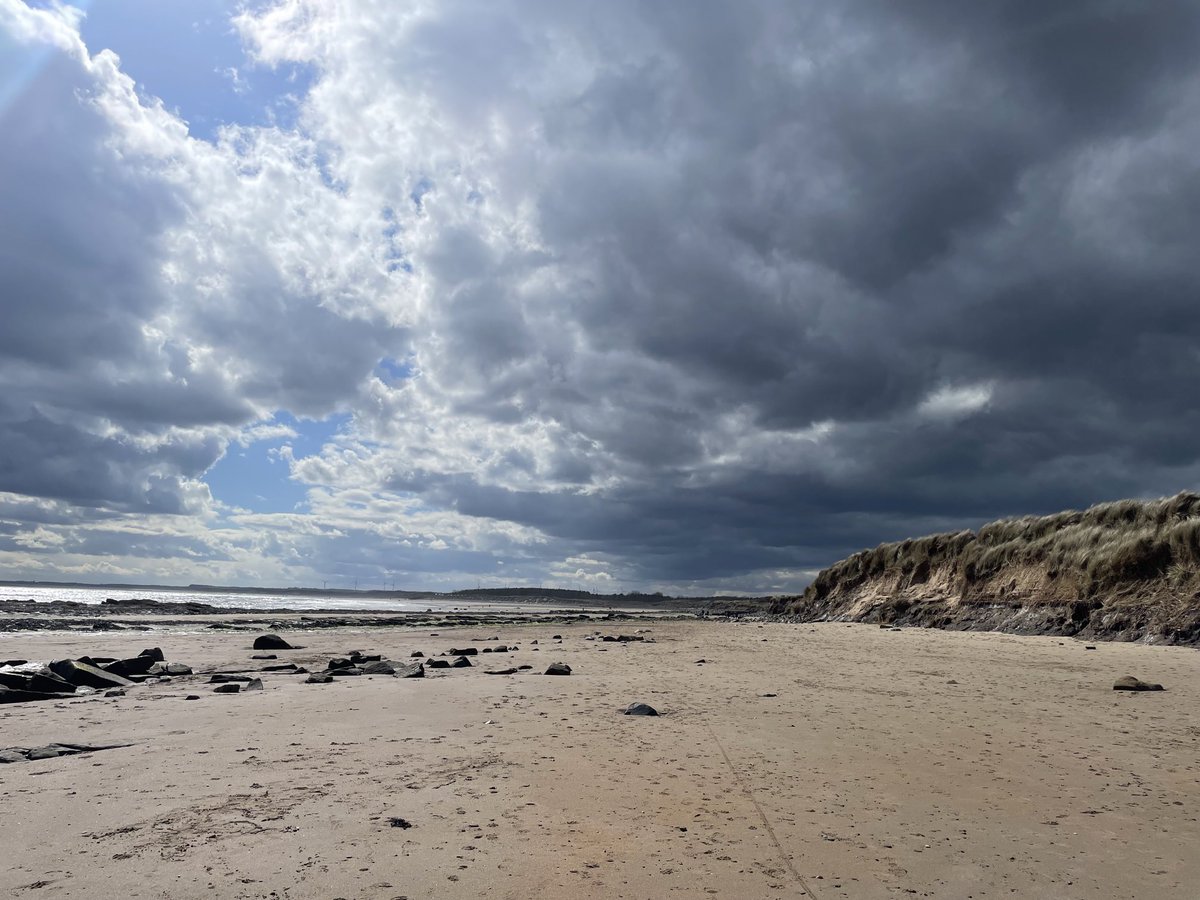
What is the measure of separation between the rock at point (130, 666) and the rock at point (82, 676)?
114 cm

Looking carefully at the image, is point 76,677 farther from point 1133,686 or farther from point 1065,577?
point 1065,577

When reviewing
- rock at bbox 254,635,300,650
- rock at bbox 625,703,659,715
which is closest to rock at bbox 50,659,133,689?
rock at bbox 254,635,300,650

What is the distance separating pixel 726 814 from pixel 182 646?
70.0 ft

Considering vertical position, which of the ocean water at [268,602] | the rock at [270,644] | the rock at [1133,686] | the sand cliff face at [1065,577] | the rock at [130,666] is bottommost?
the ocean water at [268,602]

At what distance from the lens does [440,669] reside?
1542cm

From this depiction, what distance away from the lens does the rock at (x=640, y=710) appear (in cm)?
956

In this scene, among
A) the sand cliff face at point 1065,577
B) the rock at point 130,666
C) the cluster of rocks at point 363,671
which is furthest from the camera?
the sand cliff face at point 1065,577

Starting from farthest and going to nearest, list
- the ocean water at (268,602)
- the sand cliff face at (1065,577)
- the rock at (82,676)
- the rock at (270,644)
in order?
the ocean water at (268,602)
the rock at (270,644)
the sand cliff face at (1065,577)
the rock at (82,676)

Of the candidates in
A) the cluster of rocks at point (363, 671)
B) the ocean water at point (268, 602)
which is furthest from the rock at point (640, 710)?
the ocean water at point (268, 602)

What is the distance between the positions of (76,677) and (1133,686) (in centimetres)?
1729

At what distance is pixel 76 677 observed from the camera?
1267cm

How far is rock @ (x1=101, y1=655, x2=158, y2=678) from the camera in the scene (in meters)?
14.2

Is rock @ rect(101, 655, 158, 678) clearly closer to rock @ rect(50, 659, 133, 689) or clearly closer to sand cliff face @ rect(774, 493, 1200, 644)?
rock @ rect(50, 659, 133, 689)

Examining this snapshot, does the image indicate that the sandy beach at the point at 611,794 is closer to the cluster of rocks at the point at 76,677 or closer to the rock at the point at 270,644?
the cluster of rocks at the point at 76,677
